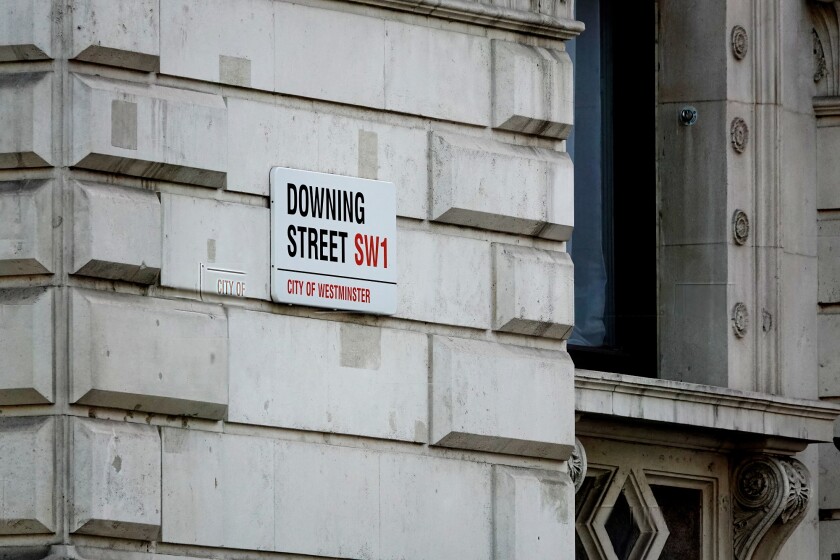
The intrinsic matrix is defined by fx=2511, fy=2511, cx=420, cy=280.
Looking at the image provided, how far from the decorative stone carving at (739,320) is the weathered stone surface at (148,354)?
16.5 feet

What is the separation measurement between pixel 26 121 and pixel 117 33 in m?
0.66

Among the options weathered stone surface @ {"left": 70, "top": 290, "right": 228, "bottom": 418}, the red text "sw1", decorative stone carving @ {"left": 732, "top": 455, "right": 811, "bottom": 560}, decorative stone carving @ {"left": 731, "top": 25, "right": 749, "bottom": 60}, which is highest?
decorative stone carving @ {"left": 731, "top": 25, "right": 749, "bottom": 60}

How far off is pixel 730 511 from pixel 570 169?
11.0ft

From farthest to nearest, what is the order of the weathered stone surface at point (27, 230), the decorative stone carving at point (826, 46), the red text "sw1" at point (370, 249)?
the decorative stone carving at point (826, 46), the red text "sw1" at point (370, 249), the weathered stone surface at point (27, 230)

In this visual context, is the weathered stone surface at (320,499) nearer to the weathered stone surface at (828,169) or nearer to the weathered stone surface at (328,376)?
the weathered stone surface at (328,376)

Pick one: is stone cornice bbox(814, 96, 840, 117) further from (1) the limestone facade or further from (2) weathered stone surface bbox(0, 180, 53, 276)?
(2) weathered stone surface bbox(0, 180, 53, 276)

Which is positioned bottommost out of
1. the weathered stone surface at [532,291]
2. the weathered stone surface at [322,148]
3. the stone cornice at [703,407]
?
the stone cornice at [703,407]

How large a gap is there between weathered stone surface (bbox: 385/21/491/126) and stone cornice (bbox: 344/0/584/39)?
0.10 metres

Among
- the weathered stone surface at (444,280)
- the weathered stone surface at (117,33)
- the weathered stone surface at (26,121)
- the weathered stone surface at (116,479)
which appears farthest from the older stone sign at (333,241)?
the weathered stone surface at (26,121)

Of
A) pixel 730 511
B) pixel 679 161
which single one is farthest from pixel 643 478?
pixel 679 161

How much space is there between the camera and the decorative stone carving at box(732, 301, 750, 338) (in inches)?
672

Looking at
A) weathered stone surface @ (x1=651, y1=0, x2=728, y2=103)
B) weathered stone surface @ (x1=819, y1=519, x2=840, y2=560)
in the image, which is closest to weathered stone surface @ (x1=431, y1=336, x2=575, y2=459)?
weathered stone surface @ (x1=651, y1=0, x2=728, y2=103)

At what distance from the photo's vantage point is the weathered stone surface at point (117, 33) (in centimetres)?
1270

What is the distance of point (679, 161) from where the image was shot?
57.0ft
